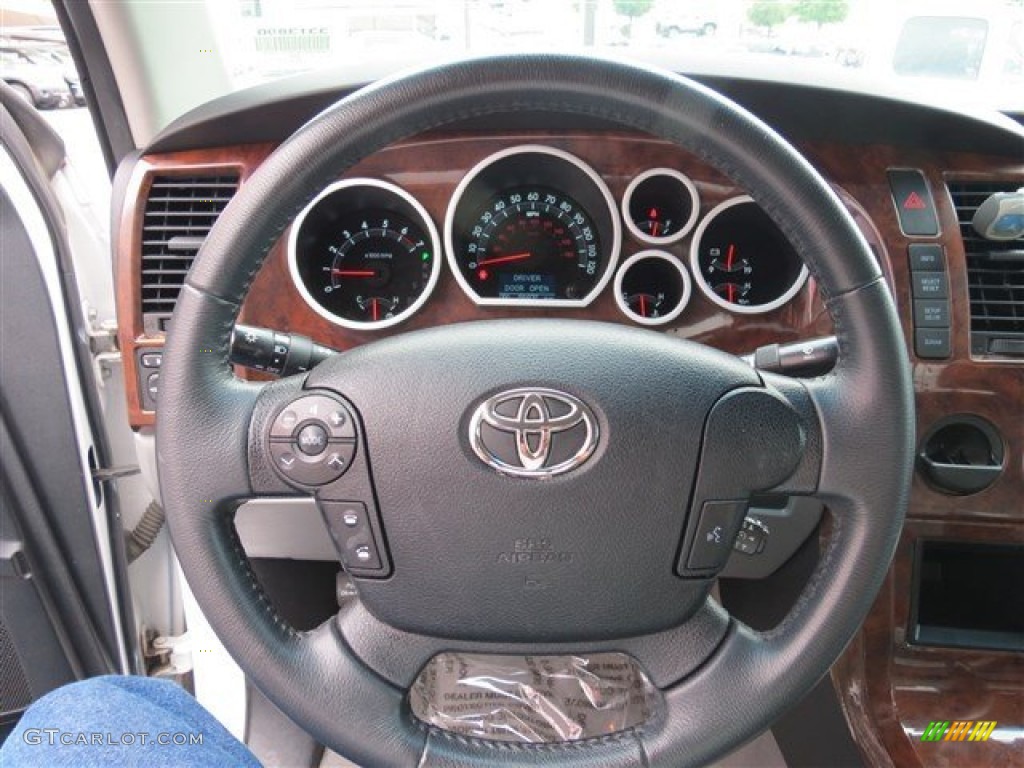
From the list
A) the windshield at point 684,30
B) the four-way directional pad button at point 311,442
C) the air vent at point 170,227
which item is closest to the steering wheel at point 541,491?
the four-way directional pad button at point 311,442

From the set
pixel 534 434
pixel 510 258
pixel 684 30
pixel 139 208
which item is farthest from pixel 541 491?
pixel 684 30

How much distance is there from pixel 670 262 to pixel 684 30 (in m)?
0.44

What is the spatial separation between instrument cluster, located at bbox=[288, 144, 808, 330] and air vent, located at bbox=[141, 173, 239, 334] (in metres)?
A: 0.14

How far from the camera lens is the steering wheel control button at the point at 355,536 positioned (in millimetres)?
786

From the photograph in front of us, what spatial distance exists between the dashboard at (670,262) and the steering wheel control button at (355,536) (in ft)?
1.57

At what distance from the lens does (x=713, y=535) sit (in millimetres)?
788

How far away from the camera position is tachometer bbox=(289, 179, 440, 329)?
4.00 ft

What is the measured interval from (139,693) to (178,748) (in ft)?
0.26

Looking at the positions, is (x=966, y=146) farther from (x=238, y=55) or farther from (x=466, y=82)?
(x=238, y=55)

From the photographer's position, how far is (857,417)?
74 centimetres

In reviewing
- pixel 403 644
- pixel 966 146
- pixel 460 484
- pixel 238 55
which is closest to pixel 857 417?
pixel 460 484

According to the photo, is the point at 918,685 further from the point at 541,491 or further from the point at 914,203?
the point at 541,491

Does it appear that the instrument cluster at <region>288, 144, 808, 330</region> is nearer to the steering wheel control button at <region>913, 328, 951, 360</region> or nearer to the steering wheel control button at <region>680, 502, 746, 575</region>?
the steering wheel control button at <region>913, 328, 951, 360</region>
